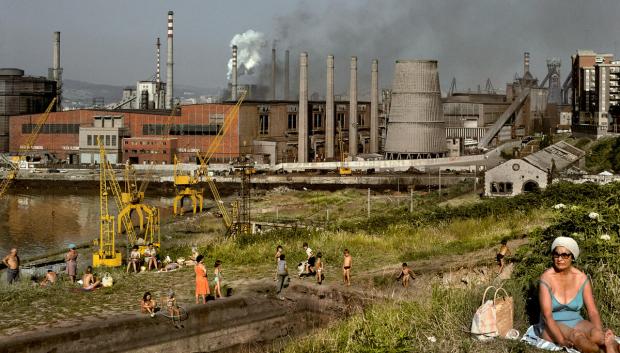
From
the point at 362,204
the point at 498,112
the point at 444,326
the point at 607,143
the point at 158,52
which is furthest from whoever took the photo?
the point at 158,52

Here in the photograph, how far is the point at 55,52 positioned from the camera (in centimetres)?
9375

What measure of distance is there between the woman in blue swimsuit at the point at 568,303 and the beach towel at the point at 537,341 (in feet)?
0.22

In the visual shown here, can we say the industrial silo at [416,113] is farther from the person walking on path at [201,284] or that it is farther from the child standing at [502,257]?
the person walking on path at [201,284]

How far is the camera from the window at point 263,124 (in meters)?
70.1

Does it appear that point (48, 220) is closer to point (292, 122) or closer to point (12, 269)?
point (12, 269)

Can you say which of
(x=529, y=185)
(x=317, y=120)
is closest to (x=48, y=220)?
(x=529, y=185)

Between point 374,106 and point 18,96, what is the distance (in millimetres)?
34454

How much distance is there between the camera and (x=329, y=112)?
239 ft

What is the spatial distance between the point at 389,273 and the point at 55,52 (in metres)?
84.2

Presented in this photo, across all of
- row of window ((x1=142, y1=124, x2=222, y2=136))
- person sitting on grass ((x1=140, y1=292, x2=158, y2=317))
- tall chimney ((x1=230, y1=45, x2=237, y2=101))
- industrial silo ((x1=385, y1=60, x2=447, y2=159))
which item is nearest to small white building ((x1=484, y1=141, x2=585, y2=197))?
person sitting on grass ((x1=140, y1=292, x2=158, y2=317))

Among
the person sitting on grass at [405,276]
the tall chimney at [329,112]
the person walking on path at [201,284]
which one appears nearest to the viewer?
the person walking on path at [201,284]

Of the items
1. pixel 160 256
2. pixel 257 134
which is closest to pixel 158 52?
pixel 257 134

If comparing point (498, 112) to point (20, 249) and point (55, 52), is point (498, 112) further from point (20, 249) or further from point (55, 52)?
point (20, 249)

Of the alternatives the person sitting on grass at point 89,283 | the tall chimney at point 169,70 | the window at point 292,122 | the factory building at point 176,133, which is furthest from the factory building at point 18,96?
the person sitting on grass at point 89,283
